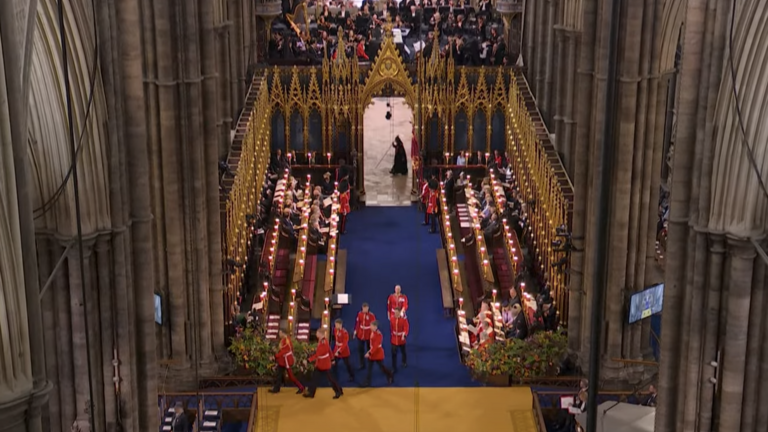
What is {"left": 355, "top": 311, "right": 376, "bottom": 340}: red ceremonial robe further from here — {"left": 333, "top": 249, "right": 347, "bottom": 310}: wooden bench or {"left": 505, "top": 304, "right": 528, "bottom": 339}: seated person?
{"left": 505, "top": 304, "right": 528, "bottom": 339}: seated person

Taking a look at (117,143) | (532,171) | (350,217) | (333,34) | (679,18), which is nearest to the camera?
(117,143)

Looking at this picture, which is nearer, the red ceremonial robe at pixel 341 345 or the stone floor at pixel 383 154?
the red ceremonial robe at pixel 341 345

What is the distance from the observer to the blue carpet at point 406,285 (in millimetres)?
21172

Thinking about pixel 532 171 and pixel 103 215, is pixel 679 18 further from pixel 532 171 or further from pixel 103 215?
pixel 103 215

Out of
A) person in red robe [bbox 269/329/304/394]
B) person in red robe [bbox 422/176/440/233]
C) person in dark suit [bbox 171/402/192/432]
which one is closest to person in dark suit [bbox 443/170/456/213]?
person in red robe [bbox 422/176/440/233]

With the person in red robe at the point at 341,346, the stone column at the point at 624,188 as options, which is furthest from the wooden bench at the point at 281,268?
the stone column at the point at 624,188

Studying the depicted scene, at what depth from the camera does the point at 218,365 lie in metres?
20.3

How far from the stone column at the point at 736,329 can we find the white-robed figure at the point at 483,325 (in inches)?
337

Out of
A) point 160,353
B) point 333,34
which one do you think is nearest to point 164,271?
point 160,353

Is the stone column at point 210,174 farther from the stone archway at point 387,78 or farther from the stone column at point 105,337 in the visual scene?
the stone archway at point 387,78

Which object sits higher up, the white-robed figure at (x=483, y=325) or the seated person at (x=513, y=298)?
the seated person at (x=513, y=298)

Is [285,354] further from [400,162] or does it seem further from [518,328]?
[400,162]

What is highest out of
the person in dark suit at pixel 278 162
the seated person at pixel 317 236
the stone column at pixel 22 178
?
the stone column at pixel 22 178

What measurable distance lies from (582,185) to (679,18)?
323 cm
